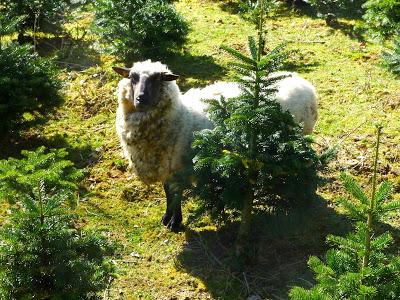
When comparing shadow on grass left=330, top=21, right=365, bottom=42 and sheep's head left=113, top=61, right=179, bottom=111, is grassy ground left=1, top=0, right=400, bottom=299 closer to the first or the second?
shadow on grass left=330, top=21, right=365, bottom=42

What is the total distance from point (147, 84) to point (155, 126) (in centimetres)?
48

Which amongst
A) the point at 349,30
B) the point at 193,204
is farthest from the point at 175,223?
the point at 349,30

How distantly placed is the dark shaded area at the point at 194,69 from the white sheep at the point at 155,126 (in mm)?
3219

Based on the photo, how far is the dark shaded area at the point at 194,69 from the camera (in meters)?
9.10

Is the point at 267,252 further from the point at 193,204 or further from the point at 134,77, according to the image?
the point at 134,77

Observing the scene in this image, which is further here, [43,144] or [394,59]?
[43,144]

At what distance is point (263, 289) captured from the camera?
15.4ft

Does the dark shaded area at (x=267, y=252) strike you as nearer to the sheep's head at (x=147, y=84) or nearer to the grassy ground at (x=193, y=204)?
the grassy ground at (x=193, y=204)

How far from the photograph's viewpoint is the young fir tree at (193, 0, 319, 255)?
162 inches

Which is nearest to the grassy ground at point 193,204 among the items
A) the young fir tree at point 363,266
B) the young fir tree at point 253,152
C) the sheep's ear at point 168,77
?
the young fir tree at point 253,152

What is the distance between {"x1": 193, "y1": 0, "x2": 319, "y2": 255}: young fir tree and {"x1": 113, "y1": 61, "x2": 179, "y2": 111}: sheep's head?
80 cm

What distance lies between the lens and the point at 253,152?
14.2ft

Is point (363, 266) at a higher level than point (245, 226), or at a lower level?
higher

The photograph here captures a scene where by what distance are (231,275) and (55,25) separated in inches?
361
